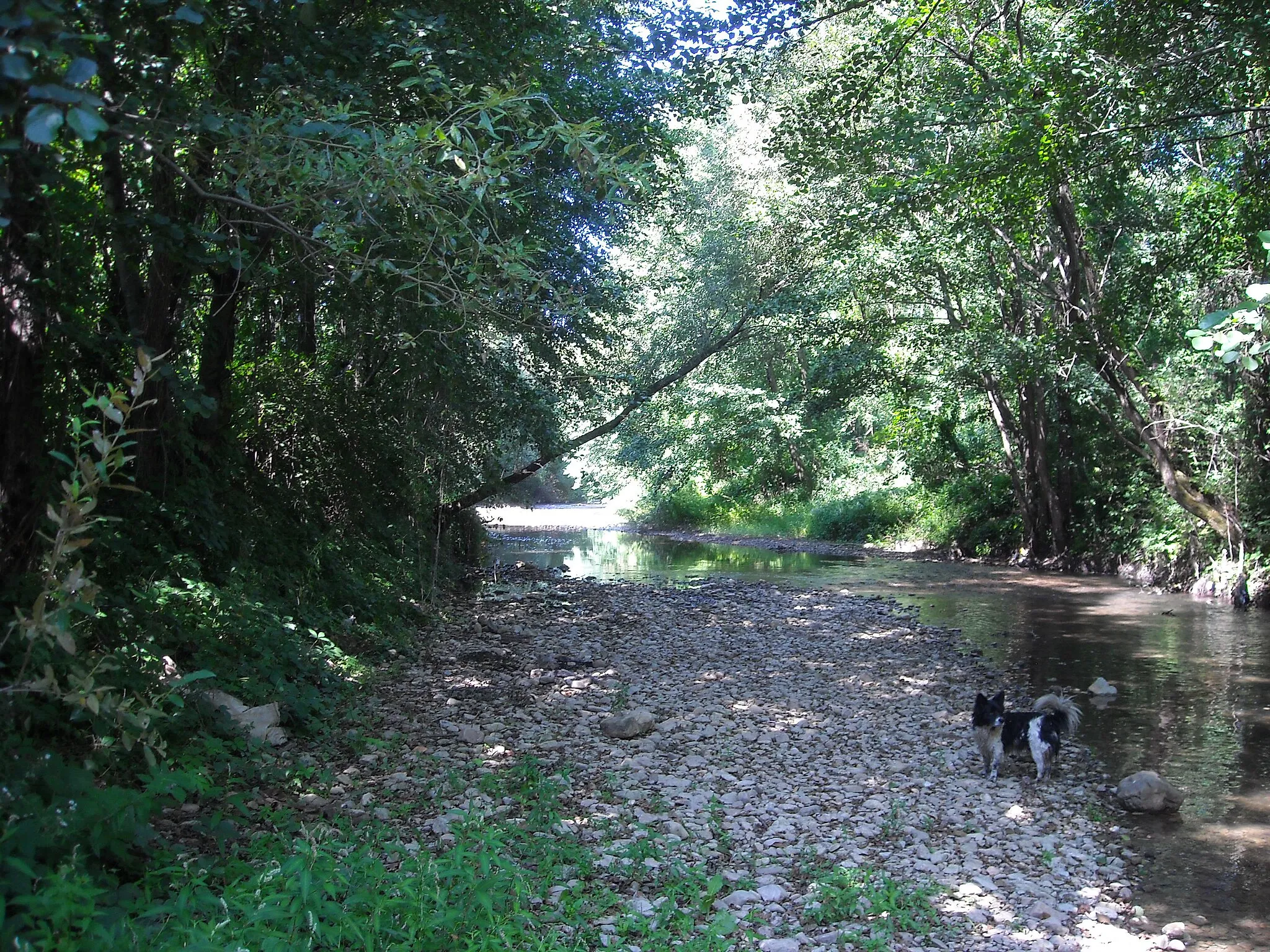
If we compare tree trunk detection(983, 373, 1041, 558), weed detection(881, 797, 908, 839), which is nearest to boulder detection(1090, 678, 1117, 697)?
weed detection(881, 797, 908, 839)

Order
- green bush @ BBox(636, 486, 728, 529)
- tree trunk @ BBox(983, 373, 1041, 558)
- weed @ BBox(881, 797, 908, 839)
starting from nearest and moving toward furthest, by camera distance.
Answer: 1. weed @ BBox(881, 797, 908, 839)
2. tree trunk @ BBox(983, 373, 1041, 558)
3. green bush @ BBox(636, 486, 728, 529)

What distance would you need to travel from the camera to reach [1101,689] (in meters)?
9.09

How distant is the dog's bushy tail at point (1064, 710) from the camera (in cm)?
743

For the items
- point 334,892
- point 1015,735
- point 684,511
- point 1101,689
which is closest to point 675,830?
point 334,892

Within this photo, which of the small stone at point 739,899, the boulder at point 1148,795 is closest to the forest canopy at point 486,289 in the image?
the small stone at point 739,899

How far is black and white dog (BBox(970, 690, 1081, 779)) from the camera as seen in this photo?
6621 millimetres

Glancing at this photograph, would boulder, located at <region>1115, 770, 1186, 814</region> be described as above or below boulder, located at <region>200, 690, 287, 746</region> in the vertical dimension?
below

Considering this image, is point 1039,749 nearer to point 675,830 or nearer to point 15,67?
point 675,830

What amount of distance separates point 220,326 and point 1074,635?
34.9 ft

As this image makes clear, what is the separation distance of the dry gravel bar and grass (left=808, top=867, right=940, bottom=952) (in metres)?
0.09

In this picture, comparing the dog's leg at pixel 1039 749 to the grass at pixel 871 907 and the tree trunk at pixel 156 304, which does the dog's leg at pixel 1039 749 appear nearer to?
the grass at pixel 871 907

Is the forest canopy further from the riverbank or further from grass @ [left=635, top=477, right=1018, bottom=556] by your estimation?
grass @ [left=635, top=477, right=1018, bottom=556]

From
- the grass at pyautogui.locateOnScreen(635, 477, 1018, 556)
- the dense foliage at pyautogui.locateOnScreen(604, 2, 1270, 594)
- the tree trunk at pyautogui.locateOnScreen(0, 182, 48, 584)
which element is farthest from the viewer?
the grass at pyautogui.locateOnScreen(635, 477, 1018, 556)

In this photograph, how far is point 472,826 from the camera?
4.71 meters
